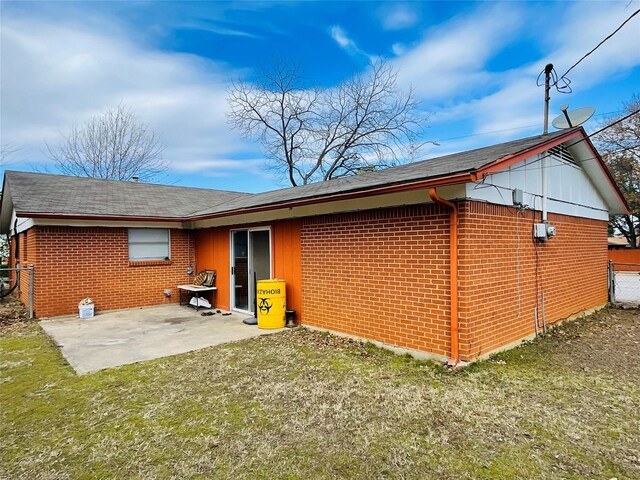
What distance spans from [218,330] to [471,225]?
5.20 m

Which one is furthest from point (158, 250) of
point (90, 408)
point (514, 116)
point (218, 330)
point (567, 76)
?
point (514, 116)

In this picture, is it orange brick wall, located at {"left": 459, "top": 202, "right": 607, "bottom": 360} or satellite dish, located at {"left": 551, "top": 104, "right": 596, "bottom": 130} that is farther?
satellite dish, located at {"left": 551, "top": 104, "right": 596, "bottom": 130}

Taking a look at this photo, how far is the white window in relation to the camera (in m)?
10.4

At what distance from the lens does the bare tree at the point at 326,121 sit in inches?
884

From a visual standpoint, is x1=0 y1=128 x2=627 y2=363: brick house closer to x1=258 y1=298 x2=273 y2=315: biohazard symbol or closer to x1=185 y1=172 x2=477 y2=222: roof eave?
x1=185 y1=172 x2=477 y2=222: roof eave

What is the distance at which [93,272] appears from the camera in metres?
9.59

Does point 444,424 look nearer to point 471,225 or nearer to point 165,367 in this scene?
point 471,225

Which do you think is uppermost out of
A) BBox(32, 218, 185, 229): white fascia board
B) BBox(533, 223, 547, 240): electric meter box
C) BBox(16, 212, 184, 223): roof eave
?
BBox(16, 212, 184, 223): roof eave

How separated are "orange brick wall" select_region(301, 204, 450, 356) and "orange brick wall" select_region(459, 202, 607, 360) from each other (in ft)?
0.97

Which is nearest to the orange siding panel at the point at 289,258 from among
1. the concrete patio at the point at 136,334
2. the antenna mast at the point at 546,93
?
the concrete patio at the point at 136,334

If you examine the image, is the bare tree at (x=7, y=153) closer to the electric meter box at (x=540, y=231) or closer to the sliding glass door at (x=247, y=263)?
the sliding glass door at (x=247, y=263)

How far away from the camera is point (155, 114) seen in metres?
Result: 20.6

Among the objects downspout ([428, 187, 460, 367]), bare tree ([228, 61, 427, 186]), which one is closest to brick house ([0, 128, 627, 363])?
downspout ([428, 187, 460, 367])

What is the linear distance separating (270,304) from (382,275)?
2692mm
